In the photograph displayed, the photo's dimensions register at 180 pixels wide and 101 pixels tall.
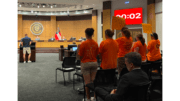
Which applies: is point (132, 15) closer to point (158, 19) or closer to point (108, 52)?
point (158, 19)

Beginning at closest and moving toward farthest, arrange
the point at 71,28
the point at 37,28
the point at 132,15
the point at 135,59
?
the point at 135,59
the point at 132,15
the point at 37,28
the point at 71,28

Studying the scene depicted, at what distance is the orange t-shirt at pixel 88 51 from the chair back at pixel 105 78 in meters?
0.45

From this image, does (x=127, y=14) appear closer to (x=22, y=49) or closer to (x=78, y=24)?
(x=22, y=49)

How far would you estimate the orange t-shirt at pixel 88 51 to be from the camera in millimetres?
2797

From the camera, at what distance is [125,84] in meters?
1.63

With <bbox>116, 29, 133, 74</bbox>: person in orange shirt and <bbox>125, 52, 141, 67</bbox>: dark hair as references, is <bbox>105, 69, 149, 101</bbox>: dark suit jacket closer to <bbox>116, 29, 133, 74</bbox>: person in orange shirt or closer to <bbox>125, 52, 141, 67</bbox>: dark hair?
<bbox>125, 52, 141, 67</bbox>: dark hair

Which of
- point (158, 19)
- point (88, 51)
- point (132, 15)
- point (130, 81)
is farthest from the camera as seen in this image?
point (132, 15)

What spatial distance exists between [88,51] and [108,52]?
1.22 feet

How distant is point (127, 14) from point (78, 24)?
9627mm

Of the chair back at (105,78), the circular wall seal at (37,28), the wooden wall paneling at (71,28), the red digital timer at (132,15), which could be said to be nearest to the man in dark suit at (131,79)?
the chair back at (105,78)

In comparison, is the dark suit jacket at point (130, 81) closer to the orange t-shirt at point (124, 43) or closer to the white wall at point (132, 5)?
the orange t-shirt at point (124, 43)

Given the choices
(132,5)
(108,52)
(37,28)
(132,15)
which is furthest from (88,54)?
(37,28)

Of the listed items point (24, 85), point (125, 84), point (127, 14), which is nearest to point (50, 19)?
point (127, 14)

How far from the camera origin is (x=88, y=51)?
111 inches
